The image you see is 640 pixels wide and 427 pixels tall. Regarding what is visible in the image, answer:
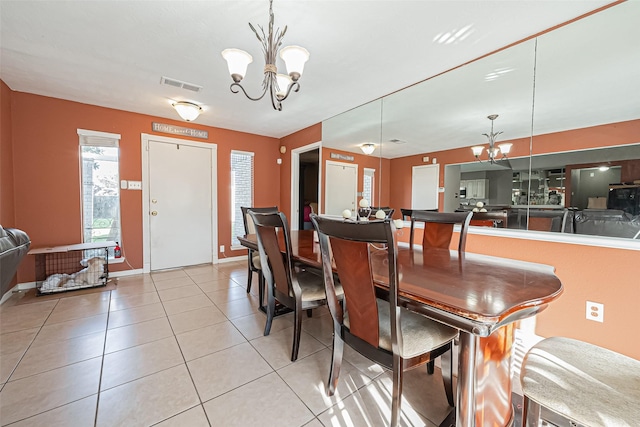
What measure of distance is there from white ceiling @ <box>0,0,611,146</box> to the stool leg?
2229mm

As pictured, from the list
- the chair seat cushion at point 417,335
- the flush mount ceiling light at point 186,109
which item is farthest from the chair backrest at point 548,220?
the flush mount ceiling light at point 186,109

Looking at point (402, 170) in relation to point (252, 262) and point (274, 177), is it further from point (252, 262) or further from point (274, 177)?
point (274, 177)

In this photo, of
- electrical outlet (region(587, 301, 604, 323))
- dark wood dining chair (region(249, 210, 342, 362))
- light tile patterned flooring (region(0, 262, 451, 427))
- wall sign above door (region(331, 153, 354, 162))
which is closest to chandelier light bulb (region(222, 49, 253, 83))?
dark wood dining chair (region(249, 210, 342, 362))

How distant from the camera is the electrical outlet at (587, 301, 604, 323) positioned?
1.68 metres

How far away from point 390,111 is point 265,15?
1912mm

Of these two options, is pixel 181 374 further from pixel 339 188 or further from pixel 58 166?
pixel 58 166

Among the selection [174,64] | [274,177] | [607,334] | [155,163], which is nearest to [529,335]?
[607,334]

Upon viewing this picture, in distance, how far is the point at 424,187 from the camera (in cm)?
309

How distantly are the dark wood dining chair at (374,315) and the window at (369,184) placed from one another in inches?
97.6

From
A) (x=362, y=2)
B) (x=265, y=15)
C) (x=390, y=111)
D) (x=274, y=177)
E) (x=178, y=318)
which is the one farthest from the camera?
(x=274, y=177)

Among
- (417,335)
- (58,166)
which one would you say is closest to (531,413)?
(417,335)

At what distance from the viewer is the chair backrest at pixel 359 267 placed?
→ 0.99m

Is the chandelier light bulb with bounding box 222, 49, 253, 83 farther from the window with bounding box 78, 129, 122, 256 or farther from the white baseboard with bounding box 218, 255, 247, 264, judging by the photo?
the white baseboard with bounding box 218, 255, 247, 264

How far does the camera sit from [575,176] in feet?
6.45
